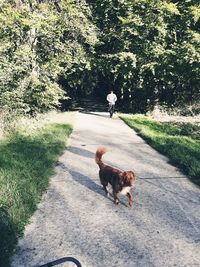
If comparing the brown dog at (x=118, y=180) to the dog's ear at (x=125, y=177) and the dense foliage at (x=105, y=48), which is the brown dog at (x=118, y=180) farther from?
the dense foliage at (x=105, y=48)

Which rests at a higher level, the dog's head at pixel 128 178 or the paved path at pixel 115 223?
the dog's head at pixel 128 178

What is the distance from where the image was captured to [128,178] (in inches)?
259

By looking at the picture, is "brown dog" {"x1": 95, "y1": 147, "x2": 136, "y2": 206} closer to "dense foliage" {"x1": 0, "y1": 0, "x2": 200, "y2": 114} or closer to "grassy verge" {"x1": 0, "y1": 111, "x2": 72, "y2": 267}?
"grassy verge" {"x1": 0, "y1": 111, "x2": 72, "y2": 267}

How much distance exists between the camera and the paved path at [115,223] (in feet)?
17.1

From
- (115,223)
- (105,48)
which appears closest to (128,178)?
(115,223)

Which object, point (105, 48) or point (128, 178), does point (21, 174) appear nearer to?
point (128, 178)

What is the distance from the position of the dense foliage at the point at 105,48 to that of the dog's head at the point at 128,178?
938cm

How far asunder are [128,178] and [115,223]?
31.8 inches

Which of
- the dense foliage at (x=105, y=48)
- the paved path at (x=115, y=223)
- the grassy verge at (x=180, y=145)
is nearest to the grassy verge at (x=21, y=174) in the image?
the paved path at (x=115, y=223)

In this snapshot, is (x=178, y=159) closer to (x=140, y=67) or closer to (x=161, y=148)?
(x=161, y=148)

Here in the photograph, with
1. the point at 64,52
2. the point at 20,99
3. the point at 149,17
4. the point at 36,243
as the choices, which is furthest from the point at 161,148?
the point at 149,17

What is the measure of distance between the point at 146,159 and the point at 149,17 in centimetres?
1552

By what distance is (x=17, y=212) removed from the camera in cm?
627

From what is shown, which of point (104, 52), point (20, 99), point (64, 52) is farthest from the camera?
point (104, 52)
